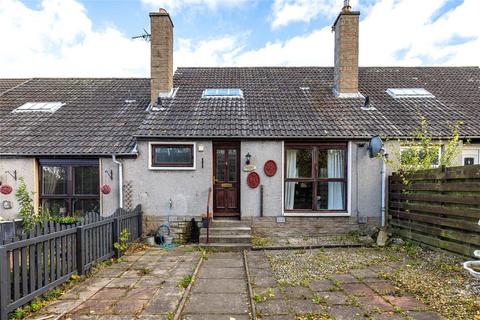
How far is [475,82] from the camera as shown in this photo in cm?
1288

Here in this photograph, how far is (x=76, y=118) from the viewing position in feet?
34.8

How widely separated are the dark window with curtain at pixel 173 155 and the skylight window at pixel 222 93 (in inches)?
116

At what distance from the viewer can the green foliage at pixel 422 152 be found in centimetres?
814

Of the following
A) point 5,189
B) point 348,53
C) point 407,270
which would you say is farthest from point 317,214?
point 5,189

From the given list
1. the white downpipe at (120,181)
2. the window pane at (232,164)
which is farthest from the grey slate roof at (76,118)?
the window pane at (232,164)

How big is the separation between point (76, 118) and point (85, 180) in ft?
8.81

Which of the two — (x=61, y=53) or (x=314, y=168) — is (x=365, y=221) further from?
(x=61, y=53)

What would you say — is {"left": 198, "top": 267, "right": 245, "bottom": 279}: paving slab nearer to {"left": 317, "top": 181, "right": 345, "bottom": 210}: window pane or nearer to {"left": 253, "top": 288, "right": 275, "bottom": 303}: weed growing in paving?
{"left": 253, "top": 288, "right": 275, "bottom": 303}: weed growing in paving

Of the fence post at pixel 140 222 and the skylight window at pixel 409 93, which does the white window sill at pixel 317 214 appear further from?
the skylight window at pixel 409 93

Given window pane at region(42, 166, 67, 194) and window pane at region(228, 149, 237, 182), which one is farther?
window pane at region(228, 149, 237, 182)

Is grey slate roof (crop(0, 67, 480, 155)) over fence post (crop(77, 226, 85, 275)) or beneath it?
over

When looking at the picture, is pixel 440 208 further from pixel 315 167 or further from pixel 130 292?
pixel 130 292

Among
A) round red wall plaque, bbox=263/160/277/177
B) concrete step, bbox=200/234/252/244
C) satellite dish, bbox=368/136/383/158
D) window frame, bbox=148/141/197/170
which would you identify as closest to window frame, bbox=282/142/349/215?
round red wall plaque, bbox=263/160/277/177

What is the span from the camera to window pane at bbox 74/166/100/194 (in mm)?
9266
